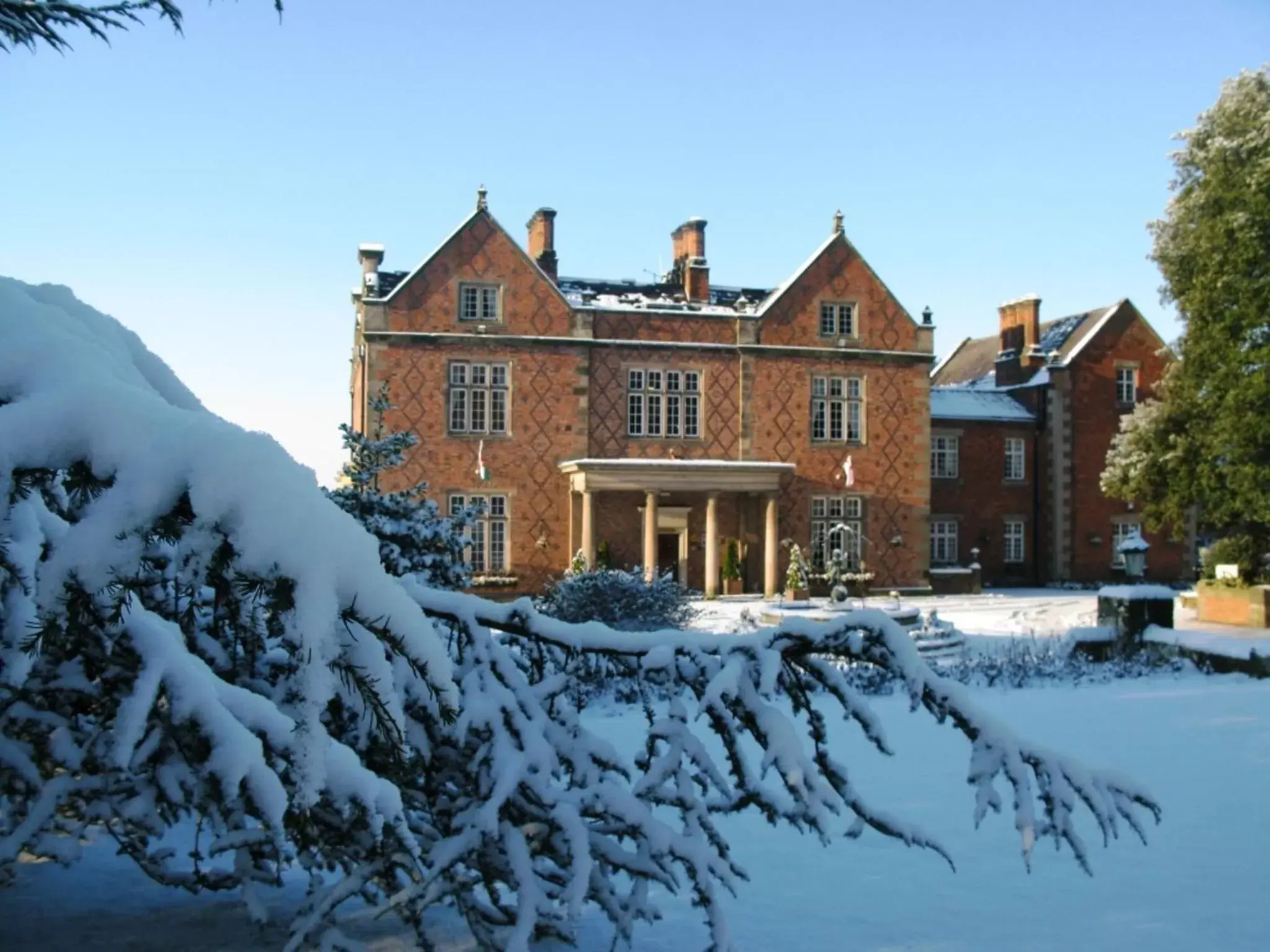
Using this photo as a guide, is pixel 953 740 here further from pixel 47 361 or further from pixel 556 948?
pixel 47 361

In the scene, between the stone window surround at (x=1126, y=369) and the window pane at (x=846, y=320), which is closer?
the window pane at (x=846, y=320)

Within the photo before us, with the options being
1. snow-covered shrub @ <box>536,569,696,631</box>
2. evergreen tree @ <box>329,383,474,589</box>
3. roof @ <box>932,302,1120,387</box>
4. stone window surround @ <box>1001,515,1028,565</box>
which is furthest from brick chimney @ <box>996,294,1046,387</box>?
evergreen tree @ <box>329,383,474,589</box>

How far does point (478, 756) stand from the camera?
10.8ft

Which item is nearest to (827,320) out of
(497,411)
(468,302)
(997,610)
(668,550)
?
(668,550)

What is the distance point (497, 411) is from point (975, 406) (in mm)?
14763

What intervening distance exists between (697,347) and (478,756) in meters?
25.2

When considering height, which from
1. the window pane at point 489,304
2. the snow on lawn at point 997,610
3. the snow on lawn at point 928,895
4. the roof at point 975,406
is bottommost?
the snow on lawn at point 928,895

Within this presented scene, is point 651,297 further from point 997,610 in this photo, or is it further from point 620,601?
point 620,601

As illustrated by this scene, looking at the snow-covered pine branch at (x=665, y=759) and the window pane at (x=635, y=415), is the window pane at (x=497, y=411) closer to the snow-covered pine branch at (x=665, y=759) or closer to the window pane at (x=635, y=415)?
the window pane at (x=635, y=415)

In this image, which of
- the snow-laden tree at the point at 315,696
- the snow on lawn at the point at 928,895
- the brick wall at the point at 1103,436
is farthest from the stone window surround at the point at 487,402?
the snow-laden tree at the point at 315,696

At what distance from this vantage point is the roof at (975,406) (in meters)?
32.7

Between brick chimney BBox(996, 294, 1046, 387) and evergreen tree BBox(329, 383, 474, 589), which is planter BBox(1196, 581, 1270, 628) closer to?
brick chimney BBox(996, 294, 1046, 387)

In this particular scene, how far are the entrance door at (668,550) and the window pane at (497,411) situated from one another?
4688 mm

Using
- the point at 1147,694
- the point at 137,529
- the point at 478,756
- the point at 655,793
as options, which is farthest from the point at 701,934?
the point at 1147,694
